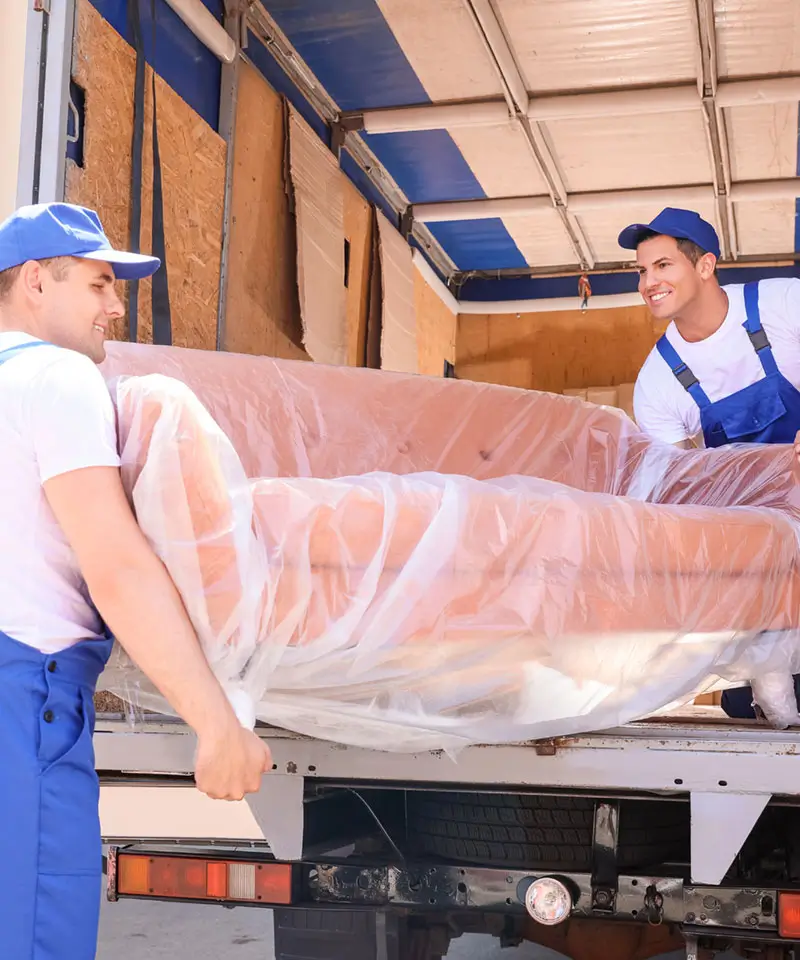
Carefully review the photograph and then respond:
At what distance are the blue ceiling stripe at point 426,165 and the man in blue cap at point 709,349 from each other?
3459mm

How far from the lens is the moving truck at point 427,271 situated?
2.16 meters

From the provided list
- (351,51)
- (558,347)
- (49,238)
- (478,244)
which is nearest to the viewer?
(49,238)

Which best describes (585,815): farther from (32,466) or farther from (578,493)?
(32,466)

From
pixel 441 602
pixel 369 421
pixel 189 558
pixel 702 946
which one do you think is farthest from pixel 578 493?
pixel 369 421

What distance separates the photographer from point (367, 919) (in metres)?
2.43

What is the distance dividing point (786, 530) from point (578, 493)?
1.30 feet

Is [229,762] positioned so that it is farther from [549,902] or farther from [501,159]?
[501,159]

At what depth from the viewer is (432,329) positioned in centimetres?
867

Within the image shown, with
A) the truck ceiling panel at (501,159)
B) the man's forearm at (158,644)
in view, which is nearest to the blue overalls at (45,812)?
the man's forearm at (158,644)

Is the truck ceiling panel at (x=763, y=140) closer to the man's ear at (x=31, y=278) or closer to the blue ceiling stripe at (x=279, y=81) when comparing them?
the blue ceiling stripe at (x=279, y=81)

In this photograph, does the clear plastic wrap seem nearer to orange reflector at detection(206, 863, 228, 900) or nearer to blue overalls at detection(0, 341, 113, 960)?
blue overalls at detection(0, 341, 113, 960)

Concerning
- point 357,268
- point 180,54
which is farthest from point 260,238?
point 357,268

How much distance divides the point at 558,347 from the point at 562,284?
585mm

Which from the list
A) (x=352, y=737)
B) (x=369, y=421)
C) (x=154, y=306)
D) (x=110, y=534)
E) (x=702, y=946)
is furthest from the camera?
(x=154, y=306)
